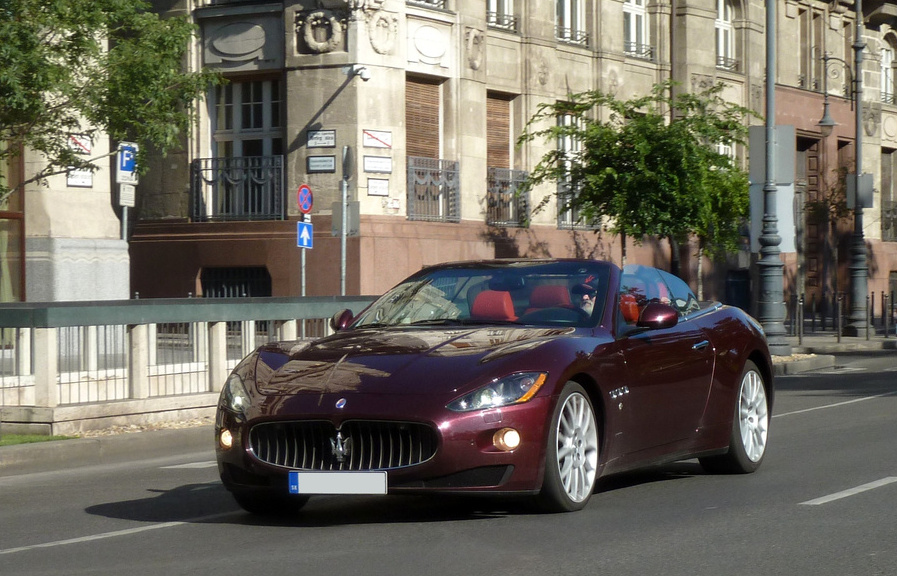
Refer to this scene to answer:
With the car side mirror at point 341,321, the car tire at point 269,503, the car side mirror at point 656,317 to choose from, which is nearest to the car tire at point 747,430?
the car side mirror at point 656,317

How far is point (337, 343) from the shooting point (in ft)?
26.7

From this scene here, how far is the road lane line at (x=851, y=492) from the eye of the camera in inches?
332

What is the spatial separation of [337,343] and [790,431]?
6.08 meters

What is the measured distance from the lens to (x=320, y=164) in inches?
1089

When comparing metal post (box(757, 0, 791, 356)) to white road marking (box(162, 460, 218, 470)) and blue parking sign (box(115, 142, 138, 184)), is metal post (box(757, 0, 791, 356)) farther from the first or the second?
white road marking (box(162, 460, 218, 470))

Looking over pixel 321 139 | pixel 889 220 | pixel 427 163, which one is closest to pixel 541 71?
pixel 427 163

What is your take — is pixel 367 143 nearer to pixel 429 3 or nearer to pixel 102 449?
pixel 429 3

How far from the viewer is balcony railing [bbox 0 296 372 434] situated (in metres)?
12.8

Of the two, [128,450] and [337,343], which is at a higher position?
[337,343]

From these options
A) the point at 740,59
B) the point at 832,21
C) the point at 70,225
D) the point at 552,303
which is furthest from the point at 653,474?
the point at 832,21

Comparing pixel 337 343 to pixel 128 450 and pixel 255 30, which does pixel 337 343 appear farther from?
pixel 255 30

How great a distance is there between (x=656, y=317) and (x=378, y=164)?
19.3m

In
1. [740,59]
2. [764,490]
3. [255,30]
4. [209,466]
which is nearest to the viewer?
[764,490]

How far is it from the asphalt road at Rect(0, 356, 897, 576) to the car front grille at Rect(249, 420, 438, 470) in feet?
1.16
